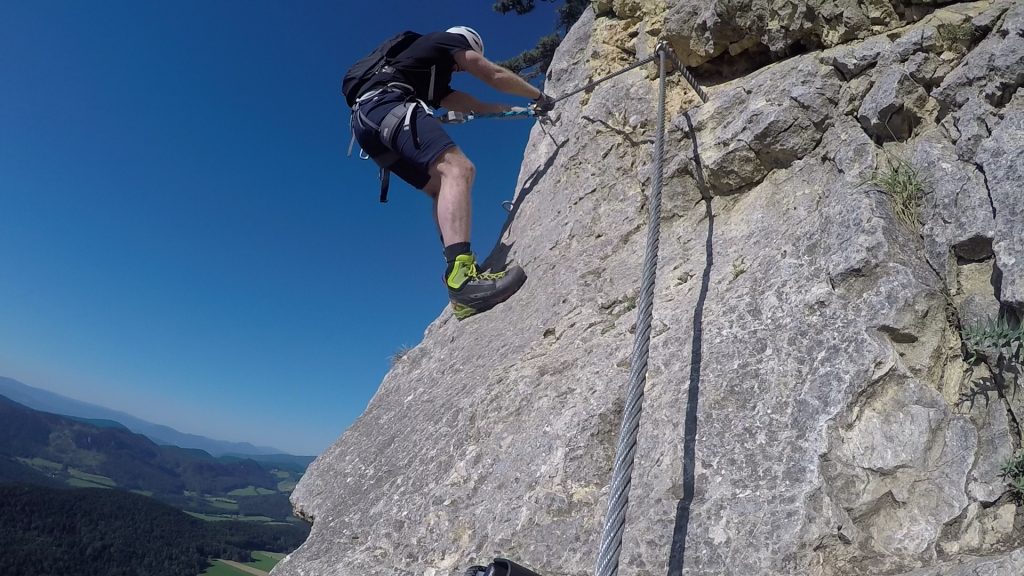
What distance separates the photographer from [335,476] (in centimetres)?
489

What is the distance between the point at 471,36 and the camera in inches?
242

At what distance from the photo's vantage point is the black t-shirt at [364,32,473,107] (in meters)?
5.78

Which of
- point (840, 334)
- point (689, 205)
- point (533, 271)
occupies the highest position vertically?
point (689, 205)

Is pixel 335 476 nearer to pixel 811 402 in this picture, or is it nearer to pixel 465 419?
pixel 465 419

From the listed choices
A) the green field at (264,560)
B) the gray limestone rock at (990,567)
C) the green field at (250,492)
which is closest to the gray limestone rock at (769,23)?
the gray limestone rock at (990,567)

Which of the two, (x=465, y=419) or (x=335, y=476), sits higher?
(x=465, y=419)

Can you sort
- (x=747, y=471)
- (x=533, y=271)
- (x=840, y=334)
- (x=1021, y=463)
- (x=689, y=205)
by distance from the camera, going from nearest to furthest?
(x=1021, y=463) → (x=747, y=471) → (x=840, y=334) → (x=689, y=205) → (x=533, y=271)

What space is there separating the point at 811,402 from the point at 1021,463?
788 mm

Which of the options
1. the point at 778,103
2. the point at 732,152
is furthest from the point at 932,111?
the point at 732,152

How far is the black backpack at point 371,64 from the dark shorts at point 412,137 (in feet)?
1.14

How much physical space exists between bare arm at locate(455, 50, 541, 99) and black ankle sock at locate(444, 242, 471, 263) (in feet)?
6.22

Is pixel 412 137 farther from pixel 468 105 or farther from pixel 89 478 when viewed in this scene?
pixel 89 478

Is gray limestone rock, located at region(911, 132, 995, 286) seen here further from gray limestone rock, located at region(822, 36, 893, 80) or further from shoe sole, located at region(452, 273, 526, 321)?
shoe sole, located at region(452, 273, 526, 321)

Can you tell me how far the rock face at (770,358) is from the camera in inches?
101
